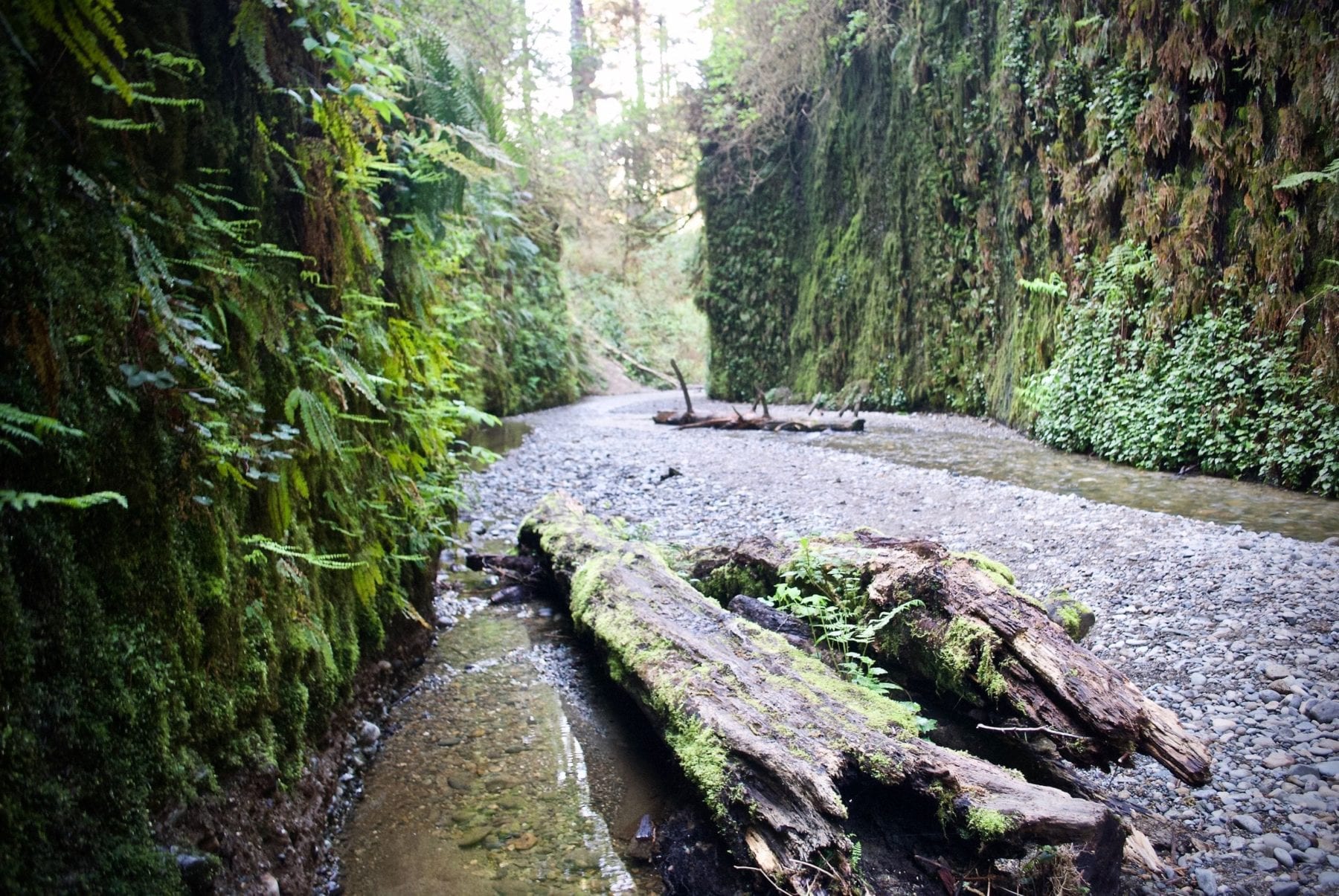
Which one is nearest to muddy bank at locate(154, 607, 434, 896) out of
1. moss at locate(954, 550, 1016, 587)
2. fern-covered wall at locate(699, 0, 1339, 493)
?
moss at locate(954, 550, 1016, 587)

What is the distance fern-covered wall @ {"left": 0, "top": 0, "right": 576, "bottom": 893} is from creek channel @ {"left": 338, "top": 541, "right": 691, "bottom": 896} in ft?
1.30

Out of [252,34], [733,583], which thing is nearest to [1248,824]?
[733,583]

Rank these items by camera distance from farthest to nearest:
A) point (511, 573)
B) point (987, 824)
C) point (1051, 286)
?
point (1051, 286)
point (511, 573)
point (987, 824)

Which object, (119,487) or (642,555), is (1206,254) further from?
(119,487)

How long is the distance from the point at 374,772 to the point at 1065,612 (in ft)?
9.87

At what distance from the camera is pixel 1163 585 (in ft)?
14.0

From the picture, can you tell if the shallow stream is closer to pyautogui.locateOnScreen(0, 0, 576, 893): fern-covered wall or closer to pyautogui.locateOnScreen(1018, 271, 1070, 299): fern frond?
pyautogui.locateOnScreen(0, 0, 576, 893): fern-covered wall

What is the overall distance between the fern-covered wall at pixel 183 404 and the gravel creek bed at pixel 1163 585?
104 inches

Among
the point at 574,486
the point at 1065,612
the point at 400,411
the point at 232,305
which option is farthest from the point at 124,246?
the point at 574,486

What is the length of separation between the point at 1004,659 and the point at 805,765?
3.11 ft

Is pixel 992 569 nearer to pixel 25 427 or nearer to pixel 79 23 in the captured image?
pixel 25 427

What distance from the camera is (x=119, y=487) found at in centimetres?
171

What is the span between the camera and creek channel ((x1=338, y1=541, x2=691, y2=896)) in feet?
7.96

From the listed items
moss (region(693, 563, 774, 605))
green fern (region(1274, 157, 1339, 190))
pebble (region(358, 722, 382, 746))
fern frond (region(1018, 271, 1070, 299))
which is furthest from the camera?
fern frond (region(1018, 271, 1070, 299))
